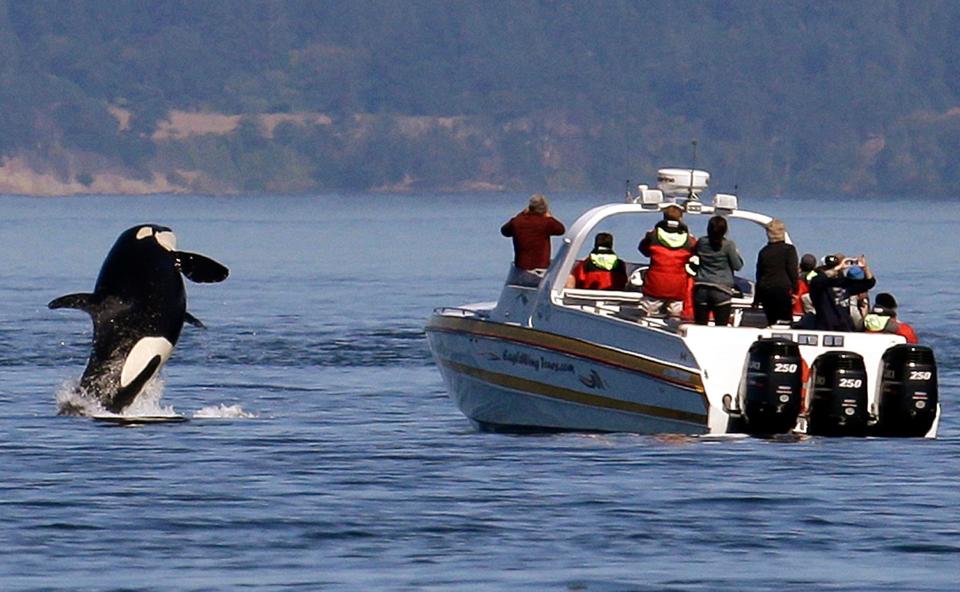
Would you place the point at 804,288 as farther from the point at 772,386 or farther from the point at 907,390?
the point at 772,386

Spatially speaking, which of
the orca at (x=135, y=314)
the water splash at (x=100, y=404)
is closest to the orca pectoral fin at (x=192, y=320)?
the orca at (x=135, y=314)

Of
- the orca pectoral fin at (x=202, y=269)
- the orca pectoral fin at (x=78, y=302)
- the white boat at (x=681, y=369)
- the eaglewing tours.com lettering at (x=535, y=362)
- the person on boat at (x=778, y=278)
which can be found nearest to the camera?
the white boat at (x=681, y=369)

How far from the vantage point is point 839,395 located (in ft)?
69.4

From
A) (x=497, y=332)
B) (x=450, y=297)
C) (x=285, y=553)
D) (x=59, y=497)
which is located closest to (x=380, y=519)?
(x=285, y=553)

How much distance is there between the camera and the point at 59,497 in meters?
18.9

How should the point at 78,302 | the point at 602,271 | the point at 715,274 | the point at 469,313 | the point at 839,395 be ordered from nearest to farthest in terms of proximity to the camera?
the point at 839,395 < the point at 715,274 < the point at 602,271 < the point at 78,302 < the point at 469,313

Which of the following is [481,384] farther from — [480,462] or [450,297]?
[450,297]

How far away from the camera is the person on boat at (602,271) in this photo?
2370 centimetres

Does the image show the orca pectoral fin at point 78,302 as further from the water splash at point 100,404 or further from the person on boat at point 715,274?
the person on boat at point 715,274

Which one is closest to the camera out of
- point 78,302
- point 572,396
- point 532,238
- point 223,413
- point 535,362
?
point 572,396

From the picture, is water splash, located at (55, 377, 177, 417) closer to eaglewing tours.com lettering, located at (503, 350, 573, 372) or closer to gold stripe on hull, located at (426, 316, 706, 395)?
gold stripe on hull, located at (426, 316, 706, 395)

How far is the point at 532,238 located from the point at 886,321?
12.3 feet

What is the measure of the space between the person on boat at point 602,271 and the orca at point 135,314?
384 centimetres

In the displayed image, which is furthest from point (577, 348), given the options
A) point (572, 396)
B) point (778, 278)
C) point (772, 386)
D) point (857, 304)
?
point (857, 304)
